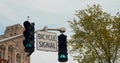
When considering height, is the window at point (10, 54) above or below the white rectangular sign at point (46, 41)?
above

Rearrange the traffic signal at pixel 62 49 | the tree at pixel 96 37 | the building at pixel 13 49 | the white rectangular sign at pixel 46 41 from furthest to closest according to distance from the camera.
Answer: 1. the building at pixel 13 49
2. the tree at pixel 96 37
3. the white rectangular sign at pixel 46 41
4. the traffic signal at pixel 62 49

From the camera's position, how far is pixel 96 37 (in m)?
43.6

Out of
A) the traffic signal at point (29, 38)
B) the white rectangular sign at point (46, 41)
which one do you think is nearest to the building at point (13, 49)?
the white rectangular sign at point (46, 41)

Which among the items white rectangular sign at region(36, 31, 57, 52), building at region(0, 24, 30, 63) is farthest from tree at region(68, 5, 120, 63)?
building at region(0, 24, 30, 63)

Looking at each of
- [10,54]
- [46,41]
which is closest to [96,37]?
[46,41]

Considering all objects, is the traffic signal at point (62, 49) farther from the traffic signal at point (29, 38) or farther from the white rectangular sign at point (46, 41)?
the traffic signal at point (29, 38)

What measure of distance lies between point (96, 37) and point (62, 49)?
21.5m

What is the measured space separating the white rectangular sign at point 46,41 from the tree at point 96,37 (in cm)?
2003

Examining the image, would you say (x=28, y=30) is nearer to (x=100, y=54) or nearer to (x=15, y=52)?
(x=100, y=54)

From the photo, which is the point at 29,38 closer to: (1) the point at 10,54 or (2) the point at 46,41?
(2) the point at 46,41

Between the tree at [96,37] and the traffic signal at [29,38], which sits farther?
the tree at [96,37]

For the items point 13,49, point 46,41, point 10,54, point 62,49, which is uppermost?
point 13,49

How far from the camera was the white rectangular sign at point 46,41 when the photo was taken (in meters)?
22.5

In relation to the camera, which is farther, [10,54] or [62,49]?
[10,54]
